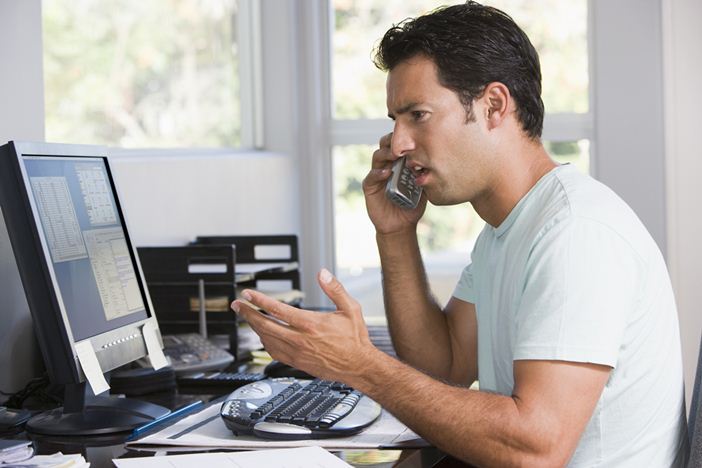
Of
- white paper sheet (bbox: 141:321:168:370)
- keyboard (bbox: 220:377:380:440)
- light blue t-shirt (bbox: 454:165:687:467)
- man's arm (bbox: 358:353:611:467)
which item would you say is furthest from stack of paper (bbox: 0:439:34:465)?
light blue t-shirt (bbox: 454:165:687:467)

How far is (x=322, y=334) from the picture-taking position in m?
1.36

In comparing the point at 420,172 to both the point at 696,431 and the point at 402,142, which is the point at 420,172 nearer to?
the point at 402,142

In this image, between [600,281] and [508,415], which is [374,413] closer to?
[508,415]

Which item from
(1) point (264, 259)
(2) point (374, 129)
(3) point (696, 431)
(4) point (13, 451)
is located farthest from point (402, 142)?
(2) point (374, 129)

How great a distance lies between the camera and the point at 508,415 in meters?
1.27

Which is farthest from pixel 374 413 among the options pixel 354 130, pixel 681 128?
pixel 354 130

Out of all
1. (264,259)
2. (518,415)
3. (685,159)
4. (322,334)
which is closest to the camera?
(518,415)

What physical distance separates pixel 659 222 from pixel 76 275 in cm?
199

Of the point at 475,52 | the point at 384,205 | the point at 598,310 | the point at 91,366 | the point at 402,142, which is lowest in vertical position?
the point at 91,366

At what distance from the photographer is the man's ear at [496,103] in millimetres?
1577

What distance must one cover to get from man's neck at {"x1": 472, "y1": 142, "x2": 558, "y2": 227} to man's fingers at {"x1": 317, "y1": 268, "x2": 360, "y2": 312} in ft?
1.12

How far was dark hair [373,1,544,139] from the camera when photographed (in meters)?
1.57

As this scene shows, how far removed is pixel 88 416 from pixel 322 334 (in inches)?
18.1

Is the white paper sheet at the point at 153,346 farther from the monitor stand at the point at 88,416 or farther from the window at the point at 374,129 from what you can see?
the window at the point at 374,129
